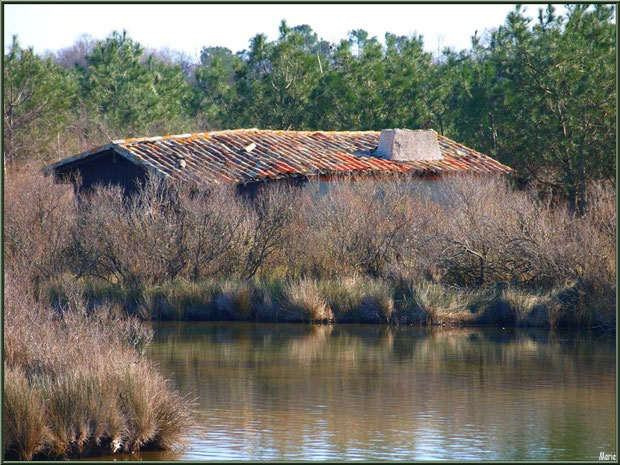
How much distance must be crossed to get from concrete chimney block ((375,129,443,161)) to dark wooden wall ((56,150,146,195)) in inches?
281

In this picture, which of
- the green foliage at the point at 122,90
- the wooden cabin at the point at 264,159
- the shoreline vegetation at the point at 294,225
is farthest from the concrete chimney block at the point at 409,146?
the green foliage at the point at 122,90

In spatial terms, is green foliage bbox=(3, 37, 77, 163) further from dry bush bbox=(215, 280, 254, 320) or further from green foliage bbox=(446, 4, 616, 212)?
dry bush bbox=(215, 280, 254, 320)

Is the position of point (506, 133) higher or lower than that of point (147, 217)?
higher

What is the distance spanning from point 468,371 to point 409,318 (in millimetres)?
4985

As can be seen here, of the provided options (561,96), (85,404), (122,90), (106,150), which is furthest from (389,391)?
(122,90)

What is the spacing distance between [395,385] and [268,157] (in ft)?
48.5

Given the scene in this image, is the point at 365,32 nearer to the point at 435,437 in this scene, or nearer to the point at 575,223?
the point at 575,223

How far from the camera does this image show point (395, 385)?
14.4 meters

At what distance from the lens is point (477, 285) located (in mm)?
21578

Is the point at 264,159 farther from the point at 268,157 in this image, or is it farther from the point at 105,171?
the point at 105,171

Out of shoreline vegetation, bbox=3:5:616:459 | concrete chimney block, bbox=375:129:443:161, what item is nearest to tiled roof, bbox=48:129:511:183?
concrete chimney block, bbox=375:129:443:161

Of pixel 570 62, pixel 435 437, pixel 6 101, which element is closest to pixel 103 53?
pixel 6 101

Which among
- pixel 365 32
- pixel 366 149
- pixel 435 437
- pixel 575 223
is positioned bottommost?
A: pixel 435 437

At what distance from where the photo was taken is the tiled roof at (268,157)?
2700 cm
